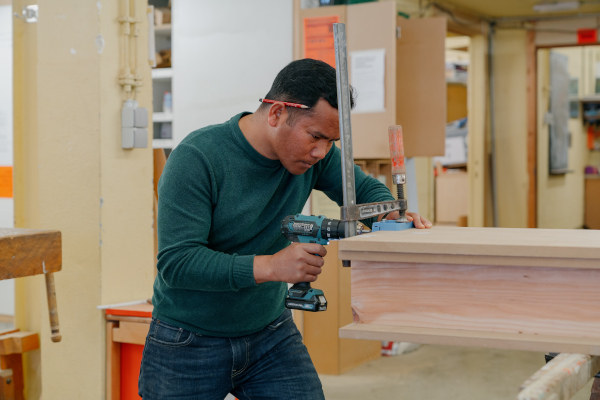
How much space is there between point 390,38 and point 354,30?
0.70 feet

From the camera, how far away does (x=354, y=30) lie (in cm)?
331

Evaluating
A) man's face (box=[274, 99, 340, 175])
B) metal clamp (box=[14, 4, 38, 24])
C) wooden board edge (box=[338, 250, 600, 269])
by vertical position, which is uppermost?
metal clamp (box=[14, 4, 38, 24])

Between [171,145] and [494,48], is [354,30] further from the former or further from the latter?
[494,48]

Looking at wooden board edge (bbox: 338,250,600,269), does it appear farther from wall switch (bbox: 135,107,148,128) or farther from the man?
wall switch (bbox: 135,107,148,128)

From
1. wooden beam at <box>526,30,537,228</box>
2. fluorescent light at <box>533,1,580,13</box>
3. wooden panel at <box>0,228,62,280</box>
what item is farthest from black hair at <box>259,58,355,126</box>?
wooden beam at <box>526,30,537,228</box>

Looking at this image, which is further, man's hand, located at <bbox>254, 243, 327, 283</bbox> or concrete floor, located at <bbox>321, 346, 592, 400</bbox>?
concrete floor, located at <bbox>321, 346, 592, 400</bbox>

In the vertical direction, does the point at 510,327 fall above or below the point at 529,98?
below

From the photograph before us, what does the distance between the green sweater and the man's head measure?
3.5 inches

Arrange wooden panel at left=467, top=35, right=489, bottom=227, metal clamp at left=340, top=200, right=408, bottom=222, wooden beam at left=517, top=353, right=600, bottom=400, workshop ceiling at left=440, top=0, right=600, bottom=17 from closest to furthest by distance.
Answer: wooden beam at left=517, top=353, right=600, bottom=400 < metal clamp at left=340, top=200, right=408, bottom=222 < workshop ceiling at left=440, top=0, right=600, bottom=17 < wooden panel at left=467, top=35, right=489, bottom=227

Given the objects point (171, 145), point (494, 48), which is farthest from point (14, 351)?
point (494, 48)

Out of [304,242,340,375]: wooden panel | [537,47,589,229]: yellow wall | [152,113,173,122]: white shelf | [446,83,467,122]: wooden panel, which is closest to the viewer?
[304,242,340,375]: wooden panel

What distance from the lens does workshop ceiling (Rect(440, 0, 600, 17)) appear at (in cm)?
521

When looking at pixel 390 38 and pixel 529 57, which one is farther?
pixel 529 57

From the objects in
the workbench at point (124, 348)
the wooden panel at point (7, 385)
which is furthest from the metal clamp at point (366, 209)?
the wooden panel at point (7, 385)
